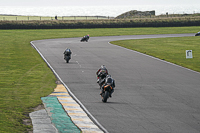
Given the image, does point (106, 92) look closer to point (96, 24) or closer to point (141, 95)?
point (141, 95)

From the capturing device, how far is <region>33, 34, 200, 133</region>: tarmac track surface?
12727 millimetres

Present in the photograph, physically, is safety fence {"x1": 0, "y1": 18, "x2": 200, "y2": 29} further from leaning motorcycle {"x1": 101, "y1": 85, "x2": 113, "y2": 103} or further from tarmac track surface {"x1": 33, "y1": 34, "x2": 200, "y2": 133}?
leaning motorcycle {"x1": 101, "y1": 85, "x2": 113, "y2": 103}

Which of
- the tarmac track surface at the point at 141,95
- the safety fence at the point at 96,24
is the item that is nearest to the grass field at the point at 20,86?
A: the tarmac track surface at the point at 141,95

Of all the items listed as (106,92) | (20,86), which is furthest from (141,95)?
(20,86)

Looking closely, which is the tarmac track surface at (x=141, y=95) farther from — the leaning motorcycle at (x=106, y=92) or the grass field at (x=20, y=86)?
the grass field at (x=20, y=86)

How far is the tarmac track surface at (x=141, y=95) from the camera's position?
501 inches

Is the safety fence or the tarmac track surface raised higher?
the safety fence

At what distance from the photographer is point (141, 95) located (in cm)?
1759

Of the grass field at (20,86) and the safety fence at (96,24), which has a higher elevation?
the safety fence at (96,24)

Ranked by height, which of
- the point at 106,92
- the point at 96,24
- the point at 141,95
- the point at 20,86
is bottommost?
the point at 141,95

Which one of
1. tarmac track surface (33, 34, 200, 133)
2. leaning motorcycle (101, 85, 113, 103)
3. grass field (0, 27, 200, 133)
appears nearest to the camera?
tarmac track surface (33, 34, 200, 133)

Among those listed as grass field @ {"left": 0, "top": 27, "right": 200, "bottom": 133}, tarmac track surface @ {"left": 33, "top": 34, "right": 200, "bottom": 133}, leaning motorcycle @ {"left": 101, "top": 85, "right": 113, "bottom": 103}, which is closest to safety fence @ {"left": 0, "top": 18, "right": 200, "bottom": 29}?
grass field @ {"left": 0, "top": 27, "right": 200, "bottom": 133}

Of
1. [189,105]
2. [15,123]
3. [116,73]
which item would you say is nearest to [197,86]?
[189,105]

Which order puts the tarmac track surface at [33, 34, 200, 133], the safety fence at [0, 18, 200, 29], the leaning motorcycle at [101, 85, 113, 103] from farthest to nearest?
1. the safety fence at [0, 18, 200, 29]
2. the leaning motorcycle at [101, 85, 113, 103]
3. the tarmac track surface at [33, 34, 200, 133]
